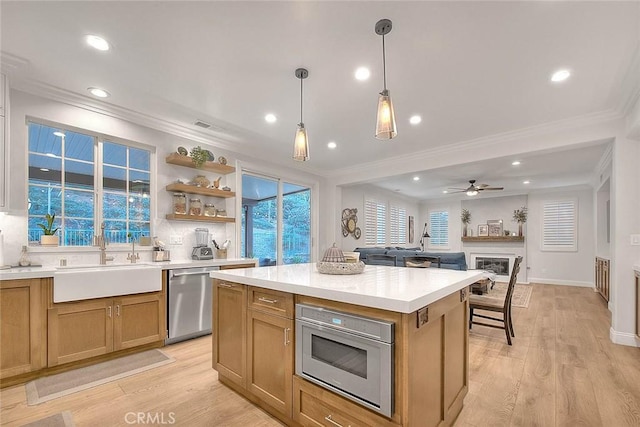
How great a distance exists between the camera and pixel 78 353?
263cm

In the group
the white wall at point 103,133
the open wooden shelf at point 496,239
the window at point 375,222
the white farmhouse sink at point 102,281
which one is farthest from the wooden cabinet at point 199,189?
the open wooden shelf at point 496,239

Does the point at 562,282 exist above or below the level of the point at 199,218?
below

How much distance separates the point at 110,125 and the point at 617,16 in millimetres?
4528

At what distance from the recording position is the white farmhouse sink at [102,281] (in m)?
2.53

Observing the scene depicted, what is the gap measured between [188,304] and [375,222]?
5.32 metres

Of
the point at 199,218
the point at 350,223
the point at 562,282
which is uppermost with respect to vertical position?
the point at 199,218

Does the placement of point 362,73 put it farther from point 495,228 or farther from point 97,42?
point 495,228

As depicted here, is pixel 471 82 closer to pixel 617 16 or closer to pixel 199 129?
pixel 617 16

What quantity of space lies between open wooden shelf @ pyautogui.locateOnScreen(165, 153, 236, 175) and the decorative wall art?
9.58ft

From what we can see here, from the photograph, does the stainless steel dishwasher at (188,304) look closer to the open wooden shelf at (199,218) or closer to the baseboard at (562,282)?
the open wooden shelf at (199,218)

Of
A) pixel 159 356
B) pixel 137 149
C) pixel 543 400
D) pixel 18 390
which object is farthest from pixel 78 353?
pixel 543 400

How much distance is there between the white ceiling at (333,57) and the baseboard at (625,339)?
8.21ft

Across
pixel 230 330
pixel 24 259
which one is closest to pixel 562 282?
pixel 230 330

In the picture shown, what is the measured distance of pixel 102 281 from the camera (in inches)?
108
